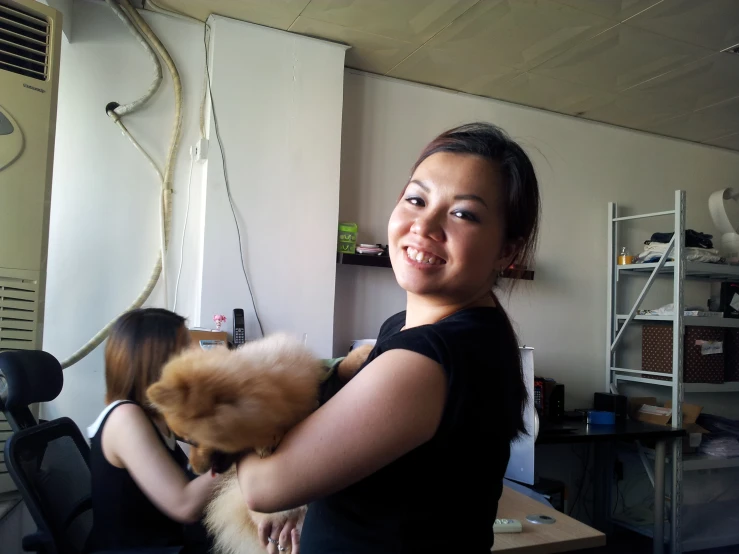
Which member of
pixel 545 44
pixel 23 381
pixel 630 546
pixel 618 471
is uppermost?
pixel 545 44

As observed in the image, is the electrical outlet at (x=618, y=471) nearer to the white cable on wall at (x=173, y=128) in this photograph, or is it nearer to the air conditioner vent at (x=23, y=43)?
the white cable on wall at (x=173, y=128)

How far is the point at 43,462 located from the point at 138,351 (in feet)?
1.23

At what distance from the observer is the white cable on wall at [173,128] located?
2.43 m

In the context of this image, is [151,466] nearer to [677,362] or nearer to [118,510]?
[118,510]

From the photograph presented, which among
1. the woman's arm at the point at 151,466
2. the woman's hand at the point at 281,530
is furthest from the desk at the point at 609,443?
the woman's hand at the point at 281,530

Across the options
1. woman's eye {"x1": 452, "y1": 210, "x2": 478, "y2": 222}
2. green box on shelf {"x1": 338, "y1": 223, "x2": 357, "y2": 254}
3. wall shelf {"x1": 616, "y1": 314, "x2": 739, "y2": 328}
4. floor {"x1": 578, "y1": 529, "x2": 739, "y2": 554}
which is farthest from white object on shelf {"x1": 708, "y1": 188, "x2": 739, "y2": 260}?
woman's eye {"x1": 452, "y1": 210, "x2": 478, "y2": 222}

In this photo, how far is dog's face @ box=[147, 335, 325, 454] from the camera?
524 millimetres

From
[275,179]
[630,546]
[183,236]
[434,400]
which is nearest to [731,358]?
[630,546]

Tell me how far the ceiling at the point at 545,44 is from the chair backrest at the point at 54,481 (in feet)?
6.33

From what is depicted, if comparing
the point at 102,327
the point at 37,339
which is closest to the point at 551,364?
the point at 102,327

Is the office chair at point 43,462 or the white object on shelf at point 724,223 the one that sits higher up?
→ the white object on shelf at point 724,223

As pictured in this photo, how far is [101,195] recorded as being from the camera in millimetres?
2471

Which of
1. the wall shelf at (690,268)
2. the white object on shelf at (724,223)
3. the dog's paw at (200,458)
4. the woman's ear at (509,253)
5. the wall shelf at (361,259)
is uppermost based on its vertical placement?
the white object on shelf at (724,223)

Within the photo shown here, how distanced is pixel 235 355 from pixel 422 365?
0.67 ft
